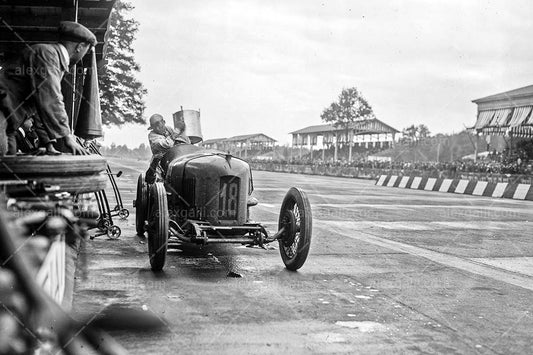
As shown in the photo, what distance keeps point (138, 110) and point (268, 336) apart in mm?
44446

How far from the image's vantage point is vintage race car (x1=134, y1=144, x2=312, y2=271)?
638 cm

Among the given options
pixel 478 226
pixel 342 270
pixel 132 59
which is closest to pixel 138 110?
pixel 132 59

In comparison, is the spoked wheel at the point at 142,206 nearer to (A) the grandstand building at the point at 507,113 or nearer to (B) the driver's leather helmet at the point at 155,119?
(B) the driver's leather helmet at the point at 155,119

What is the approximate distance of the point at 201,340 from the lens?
396 cm

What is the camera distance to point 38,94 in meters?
3.06

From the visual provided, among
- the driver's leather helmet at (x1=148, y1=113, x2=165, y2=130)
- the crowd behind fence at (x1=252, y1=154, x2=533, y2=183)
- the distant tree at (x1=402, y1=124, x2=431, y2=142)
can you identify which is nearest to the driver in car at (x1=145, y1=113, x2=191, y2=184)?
the driver's leather helmet at (x1=148, y1=113, x2=165, y2=130)

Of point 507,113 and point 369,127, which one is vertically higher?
point 369,127

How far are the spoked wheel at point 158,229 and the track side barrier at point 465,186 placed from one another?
18.9m

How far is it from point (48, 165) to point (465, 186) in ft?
79.9

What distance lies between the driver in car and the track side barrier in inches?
670

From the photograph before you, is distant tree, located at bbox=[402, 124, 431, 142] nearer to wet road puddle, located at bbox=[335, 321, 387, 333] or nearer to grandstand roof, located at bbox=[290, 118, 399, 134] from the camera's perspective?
grandstand roof, located at bbox=[290, 118, 399, 134]

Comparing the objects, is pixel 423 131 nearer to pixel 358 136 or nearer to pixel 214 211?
pixel 358 136

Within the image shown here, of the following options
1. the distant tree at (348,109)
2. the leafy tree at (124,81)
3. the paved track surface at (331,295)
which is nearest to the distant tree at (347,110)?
the distant tree at (348,109)

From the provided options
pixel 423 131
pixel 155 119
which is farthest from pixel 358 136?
pixel 155 119
